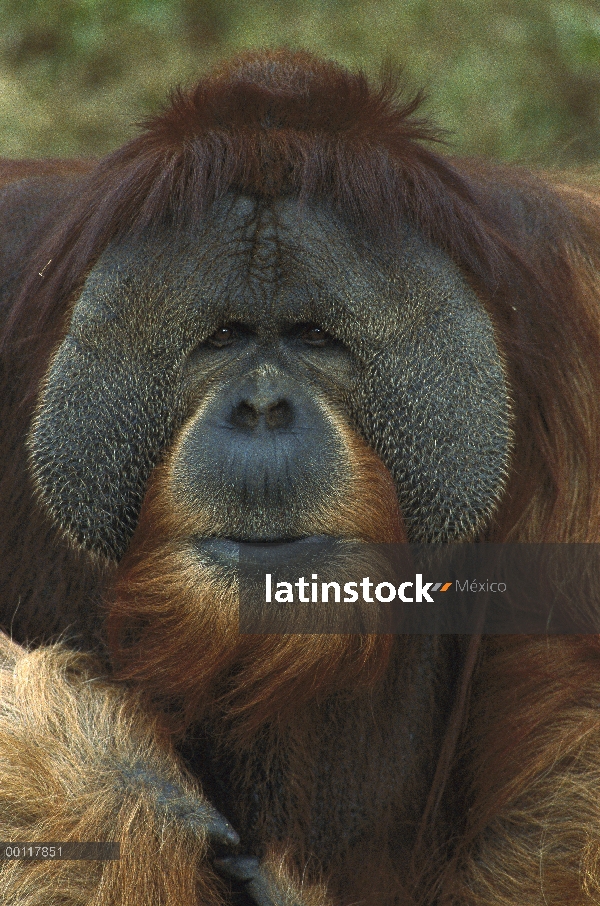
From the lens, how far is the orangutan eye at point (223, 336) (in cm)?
205

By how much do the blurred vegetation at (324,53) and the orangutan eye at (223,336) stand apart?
2704mm

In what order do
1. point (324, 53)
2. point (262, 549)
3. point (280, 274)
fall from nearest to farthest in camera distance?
point (262, 549)
point (280, 274)
point (324, 53)

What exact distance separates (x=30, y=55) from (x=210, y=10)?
762 mm

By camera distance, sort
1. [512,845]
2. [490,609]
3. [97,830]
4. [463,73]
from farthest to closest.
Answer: [463,73], [490,609], [512,845], [97,830]

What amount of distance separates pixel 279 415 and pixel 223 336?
0.70 feet

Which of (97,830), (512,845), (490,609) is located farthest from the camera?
(490,609)

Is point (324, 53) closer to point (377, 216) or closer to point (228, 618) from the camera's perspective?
point (377, 216)

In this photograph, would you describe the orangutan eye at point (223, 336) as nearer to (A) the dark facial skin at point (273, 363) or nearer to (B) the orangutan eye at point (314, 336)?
(A) the dark facial skin at point (273, 363)

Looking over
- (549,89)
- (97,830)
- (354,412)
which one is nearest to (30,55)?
(549,89)

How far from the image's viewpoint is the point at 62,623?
99.4 inches

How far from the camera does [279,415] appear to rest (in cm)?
193

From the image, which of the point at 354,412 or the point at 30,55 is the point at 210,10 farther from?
the point at 354,412

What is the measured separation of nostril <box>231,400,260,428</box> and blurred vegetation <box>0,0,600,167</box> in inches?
112

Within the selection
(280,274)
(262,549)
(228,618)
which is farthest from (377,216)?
(228,618)
